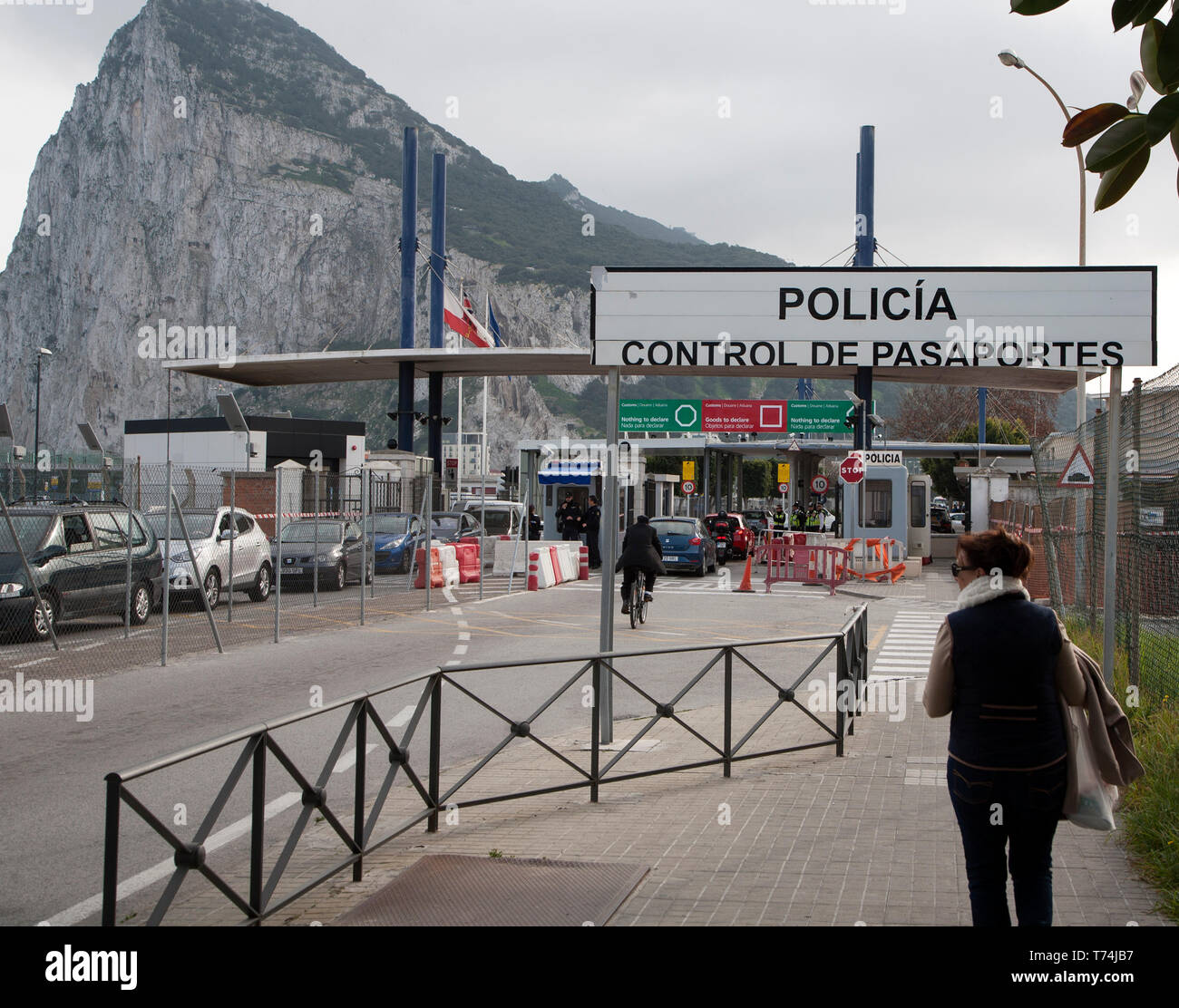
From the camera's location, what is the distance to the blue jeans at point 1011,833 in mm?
4051

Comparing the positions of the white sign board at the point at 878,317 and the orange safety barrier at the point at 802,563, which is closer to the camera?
the white sign board at the point at 878,317

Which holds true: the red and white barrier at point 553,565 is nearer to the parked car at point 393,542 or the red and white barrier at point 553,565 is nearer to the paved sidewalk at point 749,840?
the parked car at point 393,542

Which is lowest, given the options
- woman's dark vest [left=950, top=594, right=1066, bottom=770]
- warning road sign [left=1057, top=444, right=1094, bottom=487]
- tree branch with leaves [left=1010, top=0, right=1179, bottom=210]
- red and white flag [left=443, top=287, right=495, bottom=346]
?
woman's dark vest [left=950, top=594, right=1066, bottom=770]

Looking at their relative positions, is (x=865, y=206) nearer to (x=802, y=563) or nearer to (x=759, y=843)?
(x=802, y=563)

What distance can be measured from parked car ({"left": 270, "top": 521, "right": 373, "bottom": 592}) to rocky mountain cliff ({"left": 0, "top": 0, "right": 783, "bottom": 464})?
428 feet

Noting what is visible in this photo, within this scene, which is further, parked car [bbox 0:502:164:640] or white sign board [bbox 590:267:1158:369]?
parked car [bbox 0:502:164:640]

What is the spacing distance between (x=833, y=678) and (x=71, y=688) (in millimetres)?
7552

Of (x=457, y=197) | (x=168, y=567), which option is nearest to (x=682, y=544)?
(x=168, y=567)

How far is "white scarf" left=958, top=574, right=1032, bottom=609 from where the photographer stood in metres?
4.16

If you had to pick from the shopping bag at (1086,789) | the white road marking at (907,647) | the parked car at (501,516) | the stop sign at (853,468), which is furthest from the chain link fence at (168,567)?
the parked car at (501,516)

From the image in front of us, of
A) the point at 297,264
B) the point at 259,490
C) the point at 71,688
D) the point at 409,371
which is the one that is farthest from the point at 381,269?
the point at 71,688

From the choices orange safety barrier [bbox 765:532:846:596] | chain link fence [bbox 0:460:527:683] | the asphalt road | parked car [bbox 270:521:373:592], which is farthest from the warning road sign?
orange safety barrier [bbox 765:532:846:596]

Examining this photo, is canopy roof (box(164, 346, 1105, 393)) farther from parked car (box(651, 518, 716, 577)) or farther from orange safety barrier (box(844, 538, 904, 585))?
parked car (box(651, 518, 716, 577))

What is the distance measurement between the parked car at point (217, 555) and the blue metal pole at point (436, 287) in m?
26.0
